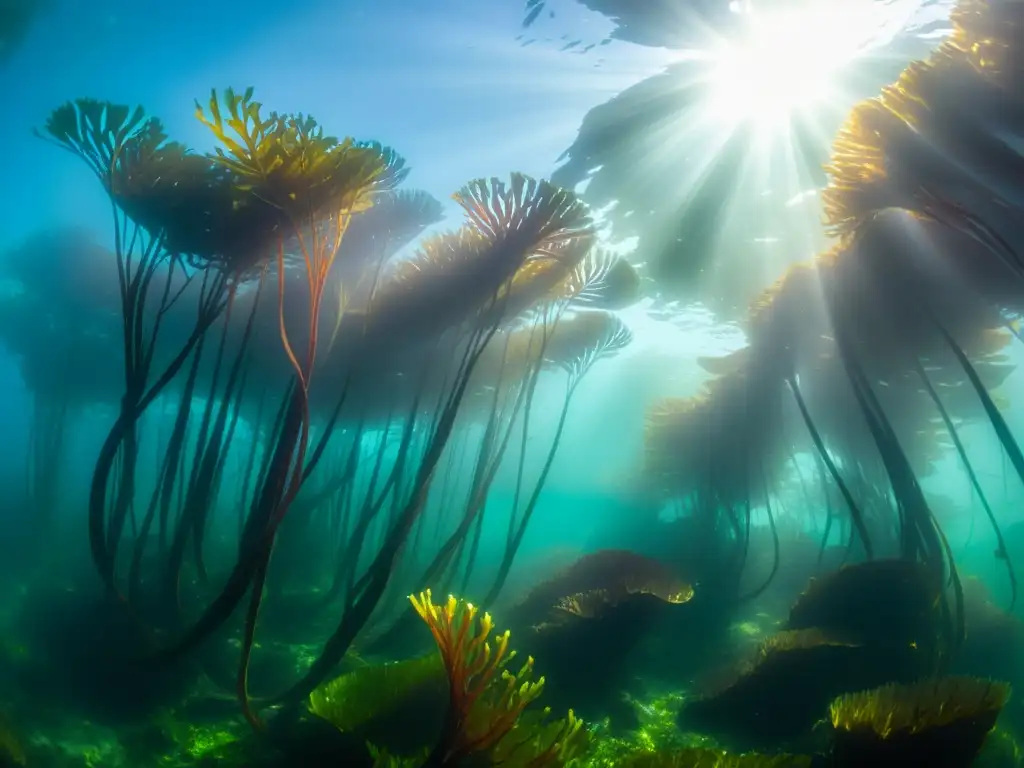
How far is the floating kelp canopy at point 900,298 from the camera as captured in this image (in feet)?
14.8

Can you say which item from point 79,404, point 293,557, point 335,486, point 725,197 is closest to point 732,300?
point 725,197

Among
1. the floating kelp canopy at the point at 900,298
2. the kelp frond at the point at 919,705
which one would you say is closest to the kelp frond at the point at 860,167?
the floating kelp canopy at the point at 900,298

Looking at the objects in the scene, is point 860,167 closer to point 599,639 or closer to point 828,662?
point 828,662

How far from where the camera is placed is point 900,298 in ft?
25.6

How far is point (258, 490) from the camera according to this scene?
525cm

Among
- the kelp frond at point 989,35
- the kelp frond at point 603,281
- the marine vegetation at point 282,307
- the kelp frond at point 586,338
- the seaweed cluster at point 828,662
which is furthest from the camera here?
the kelp frond at point 586,338

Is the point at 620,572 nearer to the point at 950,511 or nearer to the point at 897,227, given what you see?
the point at 897,227

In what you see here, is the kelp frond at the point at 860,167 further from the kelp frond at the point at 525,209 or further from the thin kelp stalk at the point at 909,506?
the kelp frond at the point at 525,209

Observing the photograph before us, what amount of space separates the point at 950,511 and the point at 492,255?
34326 mm

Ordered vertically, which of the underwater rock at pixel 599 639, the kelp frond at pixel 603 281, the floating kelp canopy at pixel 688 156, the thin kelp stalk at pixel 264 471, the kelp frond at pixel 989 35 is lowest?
the underwater rock at pixel 599 639

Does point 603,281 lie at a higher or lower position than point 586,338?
higher

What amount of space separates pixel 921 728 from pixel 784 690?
2458 mm

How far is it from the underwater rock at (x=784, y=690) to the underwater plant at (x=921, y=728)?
1.91 m

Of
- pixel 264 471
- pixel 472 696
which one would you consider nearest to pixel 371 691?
pixel 472 696
